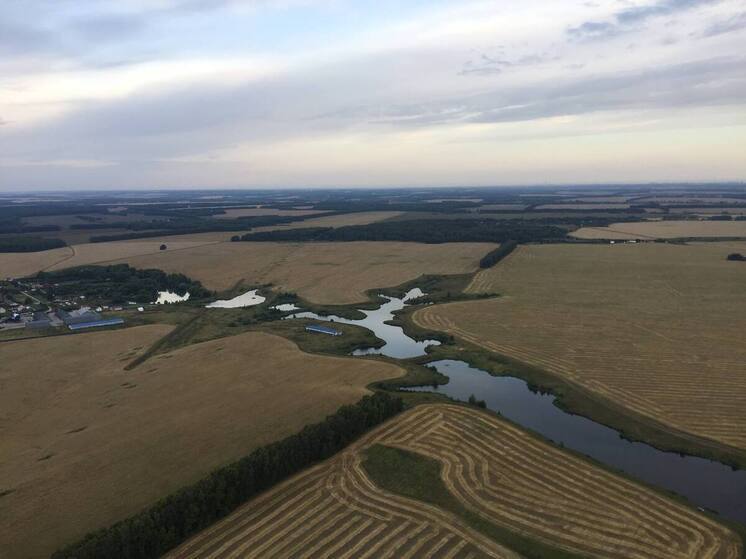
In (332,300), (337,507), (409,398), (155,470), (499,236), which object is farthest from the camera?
(499,236)

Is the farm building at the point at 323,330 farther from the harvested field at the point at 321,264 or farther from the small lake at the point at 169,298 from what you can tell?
the small lake at the point at 169,298

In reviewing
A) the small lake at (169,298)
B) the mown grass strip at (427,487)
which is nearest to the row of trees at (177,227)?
the small lake at (169,298)

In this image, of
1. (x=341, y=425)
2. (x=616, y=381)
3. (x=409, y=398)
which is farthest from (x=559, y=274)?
(x=341, y=425)

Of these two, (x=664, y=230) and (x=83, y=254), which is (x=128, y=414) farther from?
(x=664, y=230)

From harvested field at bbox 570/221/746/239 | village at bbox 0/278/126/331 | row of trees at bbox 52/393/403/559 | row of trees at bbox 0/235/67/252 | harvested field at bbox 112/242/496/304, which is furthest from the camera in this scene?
harvested field at bbox 570/221/746/239

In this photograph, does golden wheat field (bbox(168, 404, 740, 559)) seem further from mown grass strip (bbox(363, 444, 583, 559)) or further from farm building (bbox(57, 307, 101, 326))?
farm building (bbox(57, 307, 101, 326))

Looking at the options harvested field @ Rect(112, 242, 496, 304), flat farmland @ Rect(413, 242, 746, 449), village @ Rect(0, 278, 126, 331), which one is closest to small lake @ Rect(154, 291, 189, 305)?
village @ Rect(0, 278, 126, 331)

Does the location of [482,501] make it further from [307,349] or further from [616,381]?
[307,349]
